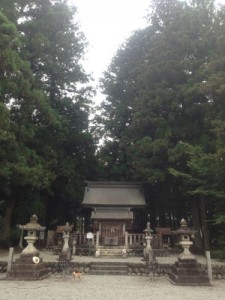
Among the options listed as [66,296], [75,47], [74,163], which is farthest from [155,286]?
[75,47]

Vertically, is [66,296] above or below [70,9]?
below

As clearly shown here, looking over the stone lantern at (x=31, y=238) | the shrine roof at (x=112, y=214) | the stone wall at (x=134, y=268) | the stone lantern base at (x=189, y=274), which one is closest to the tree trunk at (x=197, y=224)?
the shrine roof at (x=112, y=214)

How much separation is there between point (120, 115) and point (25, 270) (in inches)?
647

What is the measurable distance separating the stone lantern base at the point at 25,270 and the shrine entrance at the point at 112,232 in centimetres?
711

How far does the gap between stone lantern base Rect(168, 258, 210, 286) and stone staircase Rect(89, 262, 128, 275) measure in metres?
2.46

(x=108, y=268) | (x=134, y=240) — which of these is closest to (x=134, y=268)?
(x=108, y=268)

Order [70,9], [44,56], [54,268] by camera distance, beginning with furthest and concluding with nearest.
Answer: [70,9], [44,56], [54,268]

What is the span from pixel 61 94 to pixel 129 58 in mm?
6831

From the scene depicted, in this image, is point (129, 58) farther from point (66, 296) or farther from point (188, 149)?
point (66, 296)

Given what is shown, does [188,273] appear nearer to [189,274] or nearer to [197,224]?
[189,274]

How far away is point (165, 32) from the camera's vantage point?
2125 cm

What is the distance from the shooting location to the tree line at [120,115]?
15.9 meters

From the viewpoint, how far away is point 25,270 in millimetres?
10438

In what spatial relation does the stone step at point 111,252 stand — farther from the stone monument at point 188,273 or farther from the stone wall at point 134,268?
the stone monument at point 188,273
